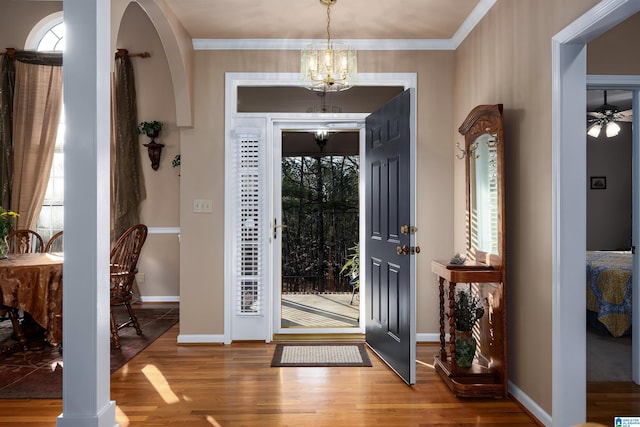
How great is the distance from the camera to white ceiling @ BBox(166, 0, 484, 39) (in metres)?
3.68

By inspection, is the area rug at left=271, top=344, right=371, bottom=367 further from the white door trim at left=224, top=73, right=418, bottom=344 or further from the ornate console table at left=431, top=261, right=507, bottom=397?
the ornate console table at left=431, top=261, right=507, bottom=397

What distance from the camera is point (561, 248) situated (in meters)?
2.57

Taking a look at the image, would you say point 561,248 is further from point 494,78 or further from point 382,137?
point 382,137

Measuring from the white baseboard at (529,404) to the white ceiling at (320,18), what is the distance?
2.58 metres

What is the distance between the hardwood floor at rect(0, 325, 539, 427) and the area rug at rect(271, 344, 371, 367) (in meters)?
0.12

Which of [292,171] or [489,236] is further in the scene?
[292,171]

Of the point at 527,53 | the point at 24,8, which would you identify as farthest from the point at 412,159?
the point at 24,8

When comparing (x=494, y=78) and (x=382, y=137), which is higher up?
(x=494, y=78)

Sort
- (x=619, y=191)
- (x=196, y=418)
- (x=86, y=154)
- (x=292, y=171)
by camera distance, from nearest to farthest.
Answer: (x=86, y=154) < (x=196, y=418) < (x=292, y=171) < (x=619, y=191)

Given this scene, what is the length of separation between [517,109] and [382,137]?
3.71 ft

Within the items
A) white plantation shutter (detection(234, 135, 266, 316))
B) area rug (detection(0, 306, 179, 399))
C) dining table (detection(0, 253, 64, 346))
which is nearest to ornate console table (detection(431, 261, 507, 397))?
white plantation shutter (detection(234, 135, 266, 316))

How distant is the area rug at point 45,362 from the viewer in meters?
3.24

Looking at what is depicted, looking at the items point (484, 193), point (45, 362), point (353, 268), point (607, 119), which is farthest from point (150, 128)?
point (607, 119)

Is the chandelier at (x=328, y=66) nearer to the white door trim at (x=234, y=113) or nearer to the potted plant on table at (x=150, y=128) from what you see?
the white door trim at (x=234, y=113)
